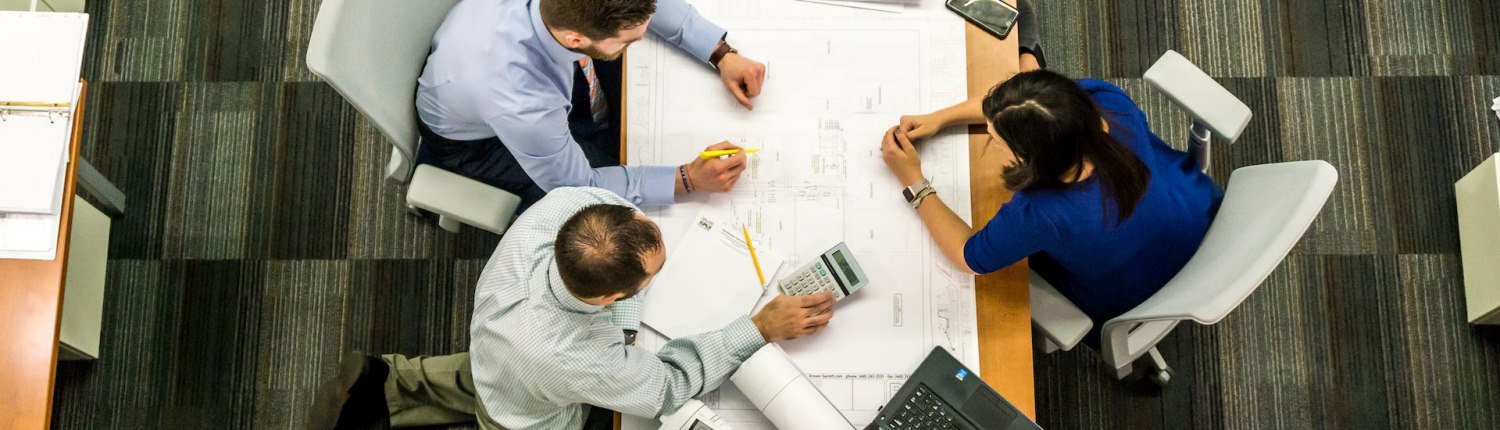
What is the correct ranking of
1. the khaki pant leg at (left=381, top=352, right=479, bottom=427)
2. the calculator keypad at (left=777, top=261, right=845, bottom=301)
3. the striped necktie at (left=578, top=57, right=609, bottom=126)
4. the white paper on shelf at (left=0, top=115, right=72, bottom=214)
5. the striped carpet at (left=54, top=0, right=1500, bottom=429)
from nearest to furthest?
1. the calculator keypad at (left=777, top=261, right=845, bottom=301)
2. the white paper on shelf at (left=0, top=115, right=72, bottom=214)
3. the striped necktie at (left=578, top=57, right=609, bottom=126)
4. the khaki pant leg at (left=381, top=352, right=479, bottom=427)
5. the striped carpet at (left=54, top=0, right=1500, bottom=429)

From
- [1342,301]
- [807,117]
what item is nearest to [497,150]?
[807,117]

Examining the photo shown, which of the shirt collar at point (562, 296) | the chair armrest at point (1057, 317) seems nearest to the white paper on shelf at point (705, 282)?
the shirt collar at point (562, 296)

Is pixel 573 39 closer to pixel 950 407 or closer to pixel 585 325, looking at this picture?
pixel 585 325

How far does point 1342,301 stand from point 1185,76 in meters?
1.09

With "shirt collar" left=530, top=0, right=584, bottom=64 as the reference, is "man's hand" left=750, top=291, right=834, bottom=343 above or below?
below

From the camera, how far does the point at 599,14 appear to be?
55.3 inches

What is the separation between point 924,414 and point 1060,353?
38.2 inches

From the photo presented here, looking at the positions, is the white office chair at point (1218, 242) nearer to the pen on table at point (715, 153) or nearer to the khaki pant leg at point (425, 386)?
the pen on table at point (715, 153)

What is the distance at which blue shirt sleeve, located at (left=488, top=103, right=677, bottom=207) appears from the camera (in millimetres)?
1561

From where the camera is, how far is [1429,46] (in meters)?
2.46

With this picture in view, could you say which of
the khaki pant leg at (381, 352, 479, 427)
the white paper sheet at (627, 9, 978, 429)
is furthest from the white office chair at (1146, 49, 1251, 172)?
the khaki pant leg at (381, 352, 479, 427)

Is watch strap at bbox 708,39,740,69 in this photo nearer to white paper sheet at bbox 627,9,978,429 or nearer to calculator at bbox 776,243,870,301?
white paper sheet at bbox 627,9,978,429

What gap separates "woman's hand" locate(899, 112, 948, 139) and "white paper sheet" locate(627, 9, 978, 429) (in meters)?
0.04

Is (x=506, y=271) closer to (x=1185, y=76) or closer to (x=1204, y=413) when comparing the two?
(x=1185, y=76)
